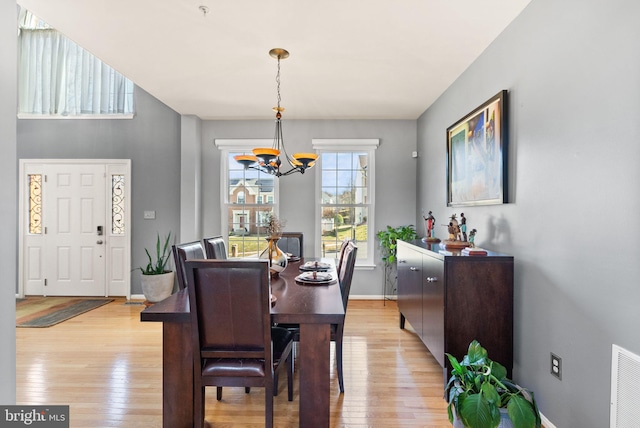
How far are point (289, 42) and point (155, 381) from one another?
9.28ft

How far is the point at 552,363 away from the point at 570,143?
1212 mm

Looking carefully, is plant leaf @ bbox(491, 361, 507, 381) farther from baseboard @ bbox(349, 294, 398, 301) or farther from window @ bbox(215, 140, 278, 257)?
window @ bbox(215, 140, 278, 257)

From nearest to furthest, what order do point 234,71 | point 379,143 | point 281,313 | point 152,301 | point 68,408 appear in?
point 281,313, point 68,408, point 234,71, point 152,301, point 379,143

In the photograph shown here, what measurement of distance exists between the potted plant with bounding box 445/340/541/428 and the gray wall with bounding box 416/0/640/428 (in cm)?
33

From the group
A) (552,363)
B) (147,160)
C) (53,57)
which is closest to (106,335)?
(147,160)

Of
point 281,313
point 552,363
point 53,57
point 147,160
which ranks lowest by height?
point 552,363

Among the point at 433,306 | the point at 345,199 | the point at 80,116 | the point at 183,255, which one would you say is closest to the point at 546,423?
the point at 433,306

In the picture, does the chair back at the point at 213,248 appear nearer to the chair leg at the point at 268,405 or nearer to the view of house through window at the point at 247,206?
the chair leg at the point at 268,405

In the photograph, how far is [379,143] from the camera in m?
4.64

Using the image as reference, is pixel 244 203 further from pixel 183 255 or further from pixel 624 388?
pixel 624 388

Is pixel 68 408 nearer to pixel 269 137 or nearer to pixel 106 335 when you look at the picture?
pixel 106 335

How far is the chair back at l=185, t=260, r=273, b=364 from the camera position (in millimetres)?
1532

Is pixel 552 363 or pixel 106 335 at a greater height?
pixel 552 363

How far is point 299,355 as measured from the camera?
163cm
